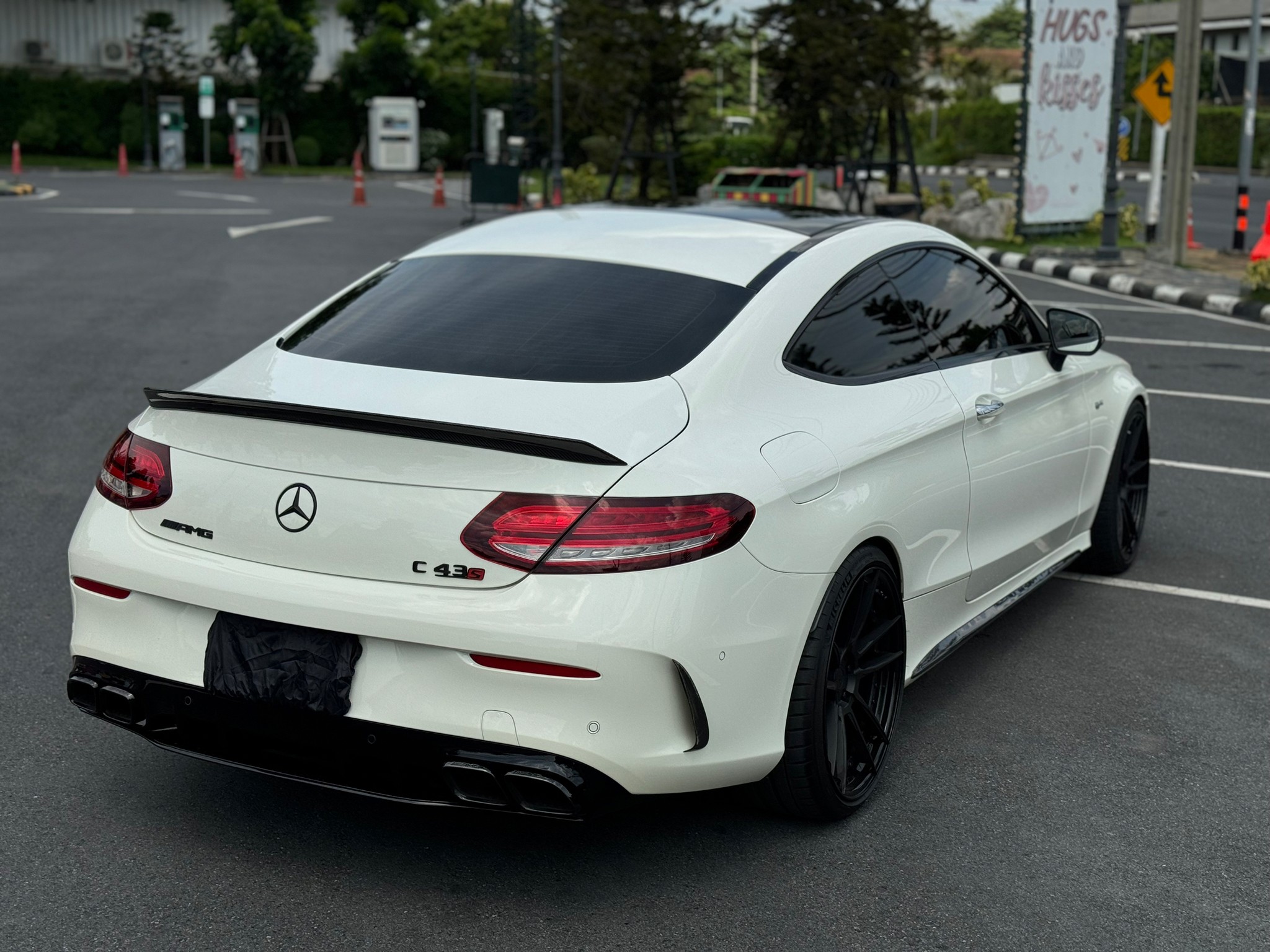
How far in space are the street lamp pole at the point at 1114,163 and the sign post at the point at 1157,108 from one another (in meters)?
2.20

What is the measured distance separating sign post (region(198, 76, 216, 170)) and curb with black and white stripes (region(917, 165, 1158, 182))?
2137cm

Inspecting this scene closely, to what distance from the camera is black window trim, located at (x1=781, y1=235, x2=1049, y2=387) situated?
3.79m

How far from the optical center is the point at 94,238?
18.2 meters

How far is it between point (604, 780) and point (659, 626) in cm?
35

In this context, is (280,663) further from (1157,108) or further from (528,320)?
(1157,108)

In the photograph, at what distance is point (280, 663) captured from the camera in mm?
3137

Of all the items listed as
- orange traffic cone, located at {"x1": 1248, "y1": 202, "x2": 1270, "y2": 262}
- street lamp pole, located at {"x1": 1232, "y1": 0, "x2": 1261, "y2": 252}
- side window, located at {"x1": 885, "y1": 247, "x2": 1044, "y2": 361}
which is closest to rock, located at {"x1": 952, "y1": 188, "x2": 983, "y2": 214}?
street lamp pole, located at {"x1": 1232, "y1": 0, "x2": 1261, "y2": 252}

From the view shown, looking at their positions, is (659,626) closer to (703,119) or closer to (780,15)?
(780,15)

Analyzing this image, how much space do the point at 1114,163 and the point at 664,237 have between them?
15.2m

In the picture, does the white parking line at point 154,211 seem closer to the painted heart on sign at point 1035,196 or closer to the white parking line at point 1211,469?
the painted heart on sign at point 1035,196

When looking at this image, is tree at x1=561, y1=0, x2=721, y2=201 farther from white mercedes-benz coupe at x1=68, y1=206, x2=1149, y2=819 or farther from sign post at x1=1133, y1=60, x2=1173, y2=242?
white mercedes-benz coupe at x1=68, y1=206, x2=1149, y2=819

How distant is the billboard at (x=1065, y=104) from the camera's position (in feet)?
65.4

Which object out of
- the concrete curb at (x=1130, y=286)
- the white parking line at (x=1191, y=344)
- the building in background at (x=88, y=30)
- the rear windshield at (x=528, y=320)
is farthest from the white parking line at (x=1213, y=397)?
the building in background at (x=88, y=30)

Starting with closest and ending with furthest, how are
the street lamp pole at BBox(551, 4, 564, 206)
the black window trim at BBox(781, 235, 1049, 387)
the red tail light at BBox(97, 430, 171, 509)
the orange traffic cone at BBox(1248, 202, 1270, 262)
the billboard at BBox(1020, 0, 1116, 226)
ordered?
the red tail light at BBox(97, 430, 171, 509)
the black window trim at BBox(781, 235, 1049, 387)
the orange traffic cone at BBox(1248, 202, 1270, 262)
the billboard at BBox(1020, 0, 1116, 226)
the street lamp pole at BBox(551, 4, 564, 206)
